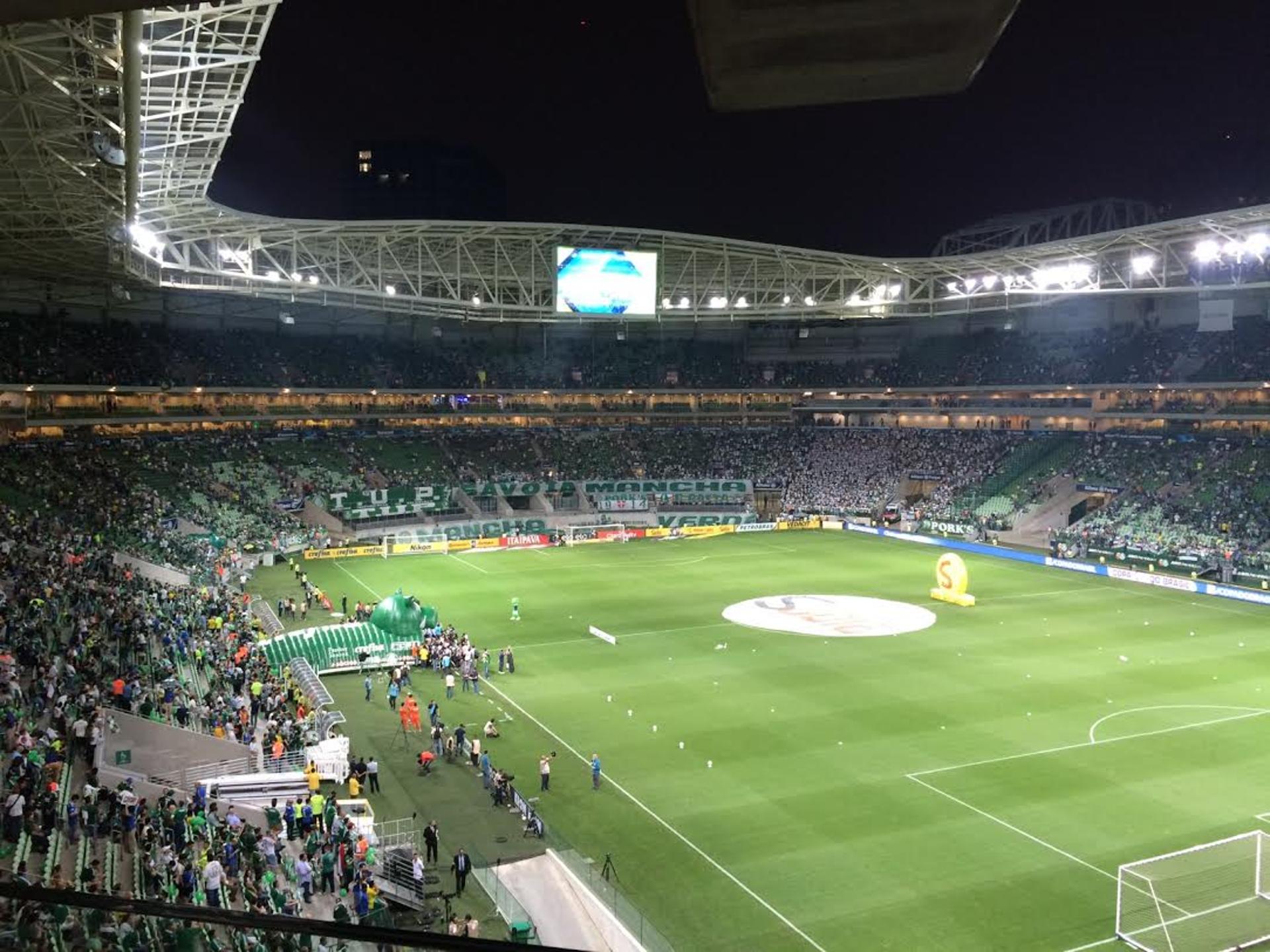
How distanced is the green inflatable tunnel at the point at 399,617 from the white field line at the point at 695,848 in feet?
22.4

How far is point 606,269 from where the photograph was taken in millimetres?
52531

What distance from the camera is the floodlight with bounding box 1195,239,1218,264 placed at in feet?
142

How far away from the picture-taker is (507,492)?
68.3 metres

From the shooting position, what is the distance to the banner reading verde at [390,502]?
61.7m

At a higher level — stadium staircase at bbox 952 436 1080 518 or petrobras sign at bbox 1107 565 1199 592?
stadium staircase at bbox 952 436 1080 518

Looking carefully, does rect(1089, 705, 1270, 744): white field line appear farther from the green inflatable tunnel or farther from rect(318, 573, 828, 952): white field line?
the green inflatable tunnel

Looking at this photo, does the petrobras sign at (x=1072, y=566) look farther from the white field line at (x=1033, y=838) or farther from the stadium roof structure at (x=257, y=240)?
the white field line at (x=1033, y=838)

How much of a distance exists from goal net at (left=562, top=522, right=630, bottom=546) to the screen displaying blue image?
1583 cm

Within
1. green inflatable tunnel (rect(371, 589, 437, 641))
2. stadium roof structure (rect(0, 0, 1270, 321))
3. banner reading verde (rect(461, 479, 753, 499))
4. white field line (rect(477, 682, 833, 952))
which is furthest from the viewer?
banner reading verde (rect(461, 479, 753, 499))

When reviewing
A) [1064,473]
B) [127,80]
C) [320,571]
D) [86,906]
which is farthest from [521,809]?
[1064,473]

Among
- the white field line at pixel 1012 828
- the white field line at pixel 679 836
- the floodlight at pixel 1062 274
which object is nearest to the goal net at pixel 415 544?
the white field line at pixel 679 836

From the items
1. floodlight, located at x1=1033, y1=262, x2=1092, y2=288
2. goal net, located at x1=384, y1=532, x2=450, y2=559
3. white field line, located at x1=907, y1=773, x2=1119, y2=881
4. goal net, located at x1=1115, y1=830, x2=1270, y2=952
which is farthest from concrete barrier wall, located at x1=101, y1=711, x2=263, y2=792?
floodlight, located at x1=1033, y1=262, x2=1092, y2=288

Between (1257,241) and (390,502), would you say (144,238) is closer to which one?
(390,502)

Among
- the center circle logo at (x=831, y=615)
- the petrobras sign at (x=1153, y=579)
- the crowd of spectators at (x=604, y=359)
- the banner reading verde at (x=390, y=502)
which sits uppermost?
the crowd of spectators at (x=604, y=359)
